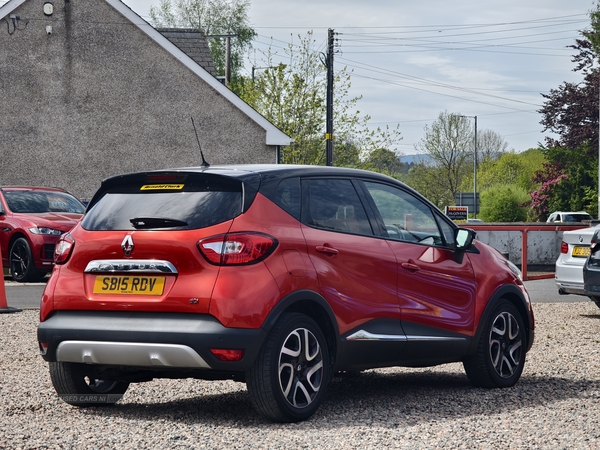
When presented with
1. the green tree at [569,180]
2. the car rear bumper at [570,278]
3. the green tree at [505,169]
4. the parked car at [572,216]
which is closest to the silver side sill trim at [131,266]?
the car rear bumper at [570,278]

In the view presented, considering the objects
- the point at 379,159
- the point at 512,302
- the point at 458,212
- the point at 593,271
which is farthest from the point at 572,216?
the point at 512,302

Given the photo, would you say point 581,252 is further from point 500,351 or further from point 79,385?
point 79,385

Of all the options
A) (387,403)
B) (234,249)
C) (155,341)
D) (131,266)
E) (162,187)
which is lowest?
(387,403)

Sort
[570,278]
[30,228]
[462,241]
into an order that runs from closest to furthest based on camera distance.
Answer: [462,241] → [570,278] → [30,228]

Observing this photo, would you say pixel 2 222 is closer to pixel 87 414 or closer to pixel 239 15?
pixel 87 414

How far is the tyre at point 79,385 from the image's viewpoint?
700cm

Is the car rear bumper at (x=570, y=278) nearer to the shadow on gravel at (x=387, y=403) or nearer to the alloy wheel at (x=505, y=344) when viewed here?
the shadow on gravel at (x=387, y=403)

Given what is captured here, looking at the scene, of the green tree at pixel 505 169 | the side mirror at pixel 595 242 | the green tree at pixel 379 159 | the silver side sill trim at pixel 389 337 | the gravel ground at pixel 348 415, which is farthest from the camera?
the green tree at pixel 505 169

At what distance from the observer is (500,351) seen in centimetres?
830

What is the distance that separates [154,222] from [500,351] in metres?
3.16

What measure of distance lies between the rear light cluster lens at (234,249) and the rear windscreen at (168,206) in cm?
15

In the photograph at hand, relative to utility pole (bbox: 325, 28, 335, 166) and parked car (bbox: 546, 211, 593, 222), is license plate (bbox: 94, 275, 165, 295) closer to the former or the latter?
utility pole (bbox: 325, 28, 335, 166)

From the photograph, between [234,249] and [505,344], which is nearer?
[234,249]

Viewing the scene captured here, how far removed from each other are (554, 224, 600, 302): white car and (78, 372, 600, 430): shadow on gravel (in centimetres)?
624
